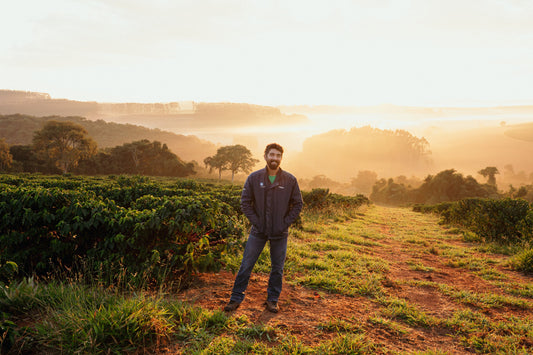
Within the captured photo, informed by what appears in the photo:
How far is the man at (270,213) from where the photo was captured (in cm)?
411

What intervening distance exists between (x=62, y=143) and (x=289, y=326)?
5975 cm

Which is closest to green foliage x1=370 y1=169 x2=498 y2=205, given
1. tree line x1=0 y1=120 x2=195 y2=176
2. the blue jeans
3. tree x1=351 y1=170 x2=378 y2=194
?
tree x1=351 y1=170 x2=378 y2=194

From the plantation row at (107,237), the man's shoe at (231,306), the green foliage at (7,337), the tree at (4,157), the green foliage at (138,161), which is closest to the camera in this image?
the green foliage at (7,337)

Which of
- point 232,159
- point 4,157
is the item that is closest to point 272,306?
point 4,157

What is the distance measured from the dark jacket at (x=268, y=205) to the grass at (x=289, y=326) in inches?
51.3

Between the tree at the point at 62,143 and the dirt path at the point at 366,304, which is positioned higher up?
the tree at the point at 62,143

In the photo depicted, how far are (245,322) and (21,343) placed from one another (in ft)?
8.47

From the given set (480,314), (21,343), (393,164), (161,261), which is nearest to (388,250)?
→ (480,314)

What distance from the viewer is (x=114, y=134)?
536 feet

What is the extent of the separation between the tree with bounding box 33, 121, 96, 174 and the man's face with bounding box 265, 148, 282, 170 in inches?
2185

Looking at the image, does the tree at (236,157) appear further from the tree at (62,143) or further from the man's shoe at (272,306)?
the man's shoe at (272,306)

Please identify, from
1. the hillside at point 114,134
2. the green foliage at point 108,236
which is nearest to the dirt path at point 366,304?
Answer: the green foliage at point 108,236

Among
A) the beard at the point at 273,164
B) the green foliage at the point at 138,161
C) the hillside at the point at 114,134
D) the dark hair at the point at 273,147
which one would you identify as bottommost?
the green foliage at the point at 138,161

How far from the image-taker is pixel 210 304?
4.23 meters
